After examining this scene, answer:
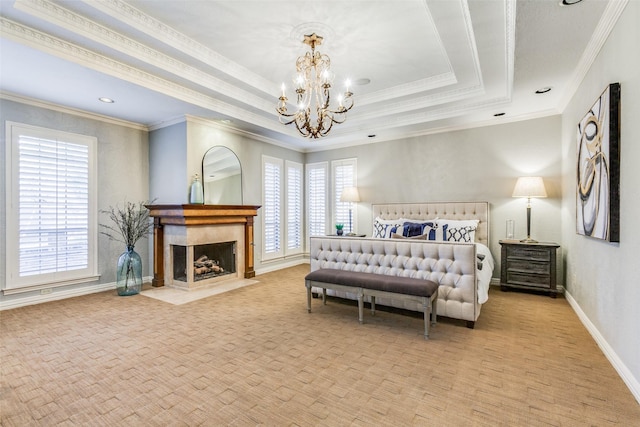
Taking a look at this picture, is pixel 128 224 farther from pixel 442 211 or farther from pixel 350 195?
pixel 442 211

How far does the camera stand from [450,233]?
500 cm

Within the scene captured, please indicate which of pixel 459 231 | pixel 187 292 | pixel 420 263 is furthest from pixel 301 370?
pixel 459 231

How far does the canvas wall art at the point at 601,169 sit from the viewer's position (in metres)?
2.33

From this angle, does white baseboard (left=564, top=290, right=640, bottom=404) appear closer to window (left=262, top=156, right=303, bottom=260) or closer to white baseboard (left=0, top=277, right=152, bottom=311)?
window (left=262, top=156, right=303, bottom=260)

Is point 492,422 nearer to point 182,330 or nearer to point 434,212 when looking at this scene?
point 182,330

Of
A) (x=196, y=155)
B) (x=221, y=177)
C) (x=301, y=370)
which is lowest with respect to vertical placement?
(x=301, y=370)

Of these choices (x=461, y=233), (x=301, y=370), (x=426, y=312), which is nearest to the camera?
(x=301, y=370)

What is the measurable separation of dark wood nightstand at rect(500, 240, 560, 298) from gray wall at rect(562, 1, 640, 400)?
109 cm

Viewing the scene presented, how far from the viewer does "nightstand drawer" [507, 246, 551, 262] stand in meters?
4.36

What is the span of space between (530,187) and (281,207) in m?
4.53

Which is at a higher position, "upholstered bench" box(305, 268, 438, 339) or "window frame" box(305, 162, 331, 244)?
"window frame" box(305, 162, 331, 244)

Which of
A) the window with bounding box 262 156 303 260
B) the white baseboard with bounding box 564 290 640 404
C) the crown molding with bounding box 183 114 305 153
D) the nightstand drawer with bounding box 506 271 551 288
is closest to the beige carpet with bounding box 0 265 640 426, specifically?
the white baseboard with bounding box 564 290 640 404

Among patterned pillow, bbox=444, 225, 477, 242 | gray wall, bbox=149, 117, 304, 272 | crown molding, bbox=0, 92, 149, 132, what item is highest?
crown molding, bbox=0, 92, 149, 132

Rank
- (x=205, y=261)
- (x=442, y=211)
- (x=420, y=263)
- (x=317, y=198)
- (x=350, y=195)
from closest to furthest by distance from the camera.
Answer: (x=420, y=263)
(x=205, y=261)
(x=442, y=211)
(x=350, y=195)
(x=317, y=198)
